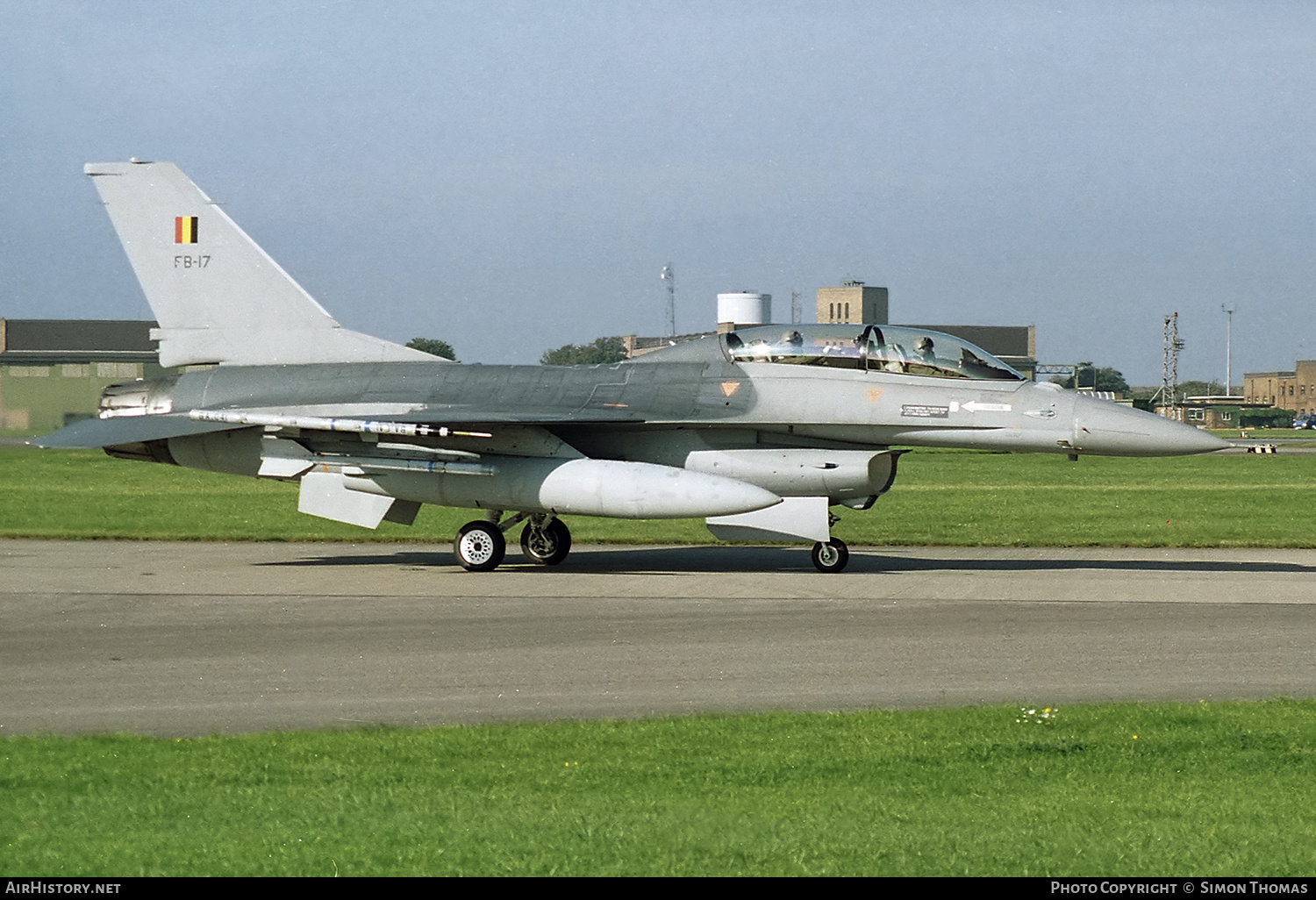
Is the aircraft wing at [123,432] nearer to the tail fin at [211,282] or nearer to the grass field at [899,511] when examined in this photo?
the tail fin at [211,282]

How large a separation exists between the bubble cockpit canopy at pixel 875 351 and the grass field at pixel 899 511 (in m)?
4.72

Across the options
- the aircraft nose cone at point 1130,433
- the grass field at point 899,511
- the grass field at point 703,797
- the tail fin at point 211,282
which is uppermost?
the tail fin at point 211,282

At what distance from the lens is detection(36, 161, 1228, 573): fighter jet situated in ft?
52.2

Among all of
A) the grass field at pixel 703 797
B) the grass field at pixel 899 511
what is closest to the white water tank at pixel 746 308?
the grass field at pixel 899 511

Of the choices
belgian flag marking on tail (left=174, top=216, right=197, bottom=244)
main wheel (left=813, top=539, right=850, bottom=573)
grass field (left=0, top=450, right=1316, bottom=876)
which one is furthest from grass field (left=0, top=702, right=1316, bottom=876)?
belgian flag marking on tail (left=174, top=216, right=197, bottom=244)

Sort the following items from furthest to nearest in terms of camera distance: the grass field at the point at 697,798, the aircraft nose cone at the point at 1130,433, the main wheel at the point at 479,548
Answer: the main wheel at the point at 479,548
the aircraft nose cone at the point at 1130,433
the grass field at the point at 697,798

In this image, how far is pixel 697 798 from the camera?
6367 mm

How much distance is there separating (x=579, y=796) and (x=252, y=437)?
11.8 m

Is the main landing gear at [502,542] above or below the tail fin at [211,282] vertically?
below

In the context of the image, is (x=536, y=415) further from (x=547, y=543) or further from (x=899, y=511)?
(x=899, y=511)

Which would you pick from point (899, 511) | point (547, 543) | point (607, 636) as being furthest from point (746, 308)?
point (607, 636)

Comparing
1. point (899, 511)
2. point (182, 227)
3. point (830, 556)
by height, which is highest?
point (182, 227)

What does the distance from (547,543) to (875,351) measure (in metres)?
4.59

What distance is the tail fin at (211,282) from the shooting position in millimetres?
17891
